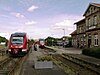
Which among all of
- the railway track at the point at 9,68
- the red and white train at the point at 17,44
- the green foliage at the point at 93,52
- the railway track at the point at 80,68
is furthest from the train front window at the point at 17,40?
the green foliage at the point at 93,52

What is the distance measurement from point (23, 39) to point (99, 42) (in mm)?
Result: 15620

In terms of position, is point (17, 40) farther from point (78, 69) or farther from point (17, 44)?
point (78, 69)

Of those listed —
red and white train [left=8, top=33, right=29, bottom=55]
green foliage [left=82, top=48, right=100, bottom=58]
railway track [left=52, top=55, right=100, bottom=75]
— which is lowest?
railway track [left=52, top=55, right=100, bottom=75]

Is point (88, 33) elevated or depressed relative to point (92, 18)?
depressed

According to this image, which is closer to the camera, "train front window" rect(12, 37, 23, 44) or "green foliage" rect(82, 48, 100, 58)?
"green foliage" rect(82, 48, 100, 58)

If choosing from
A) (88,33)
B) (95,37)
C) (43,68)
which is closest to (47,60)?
(43,68)

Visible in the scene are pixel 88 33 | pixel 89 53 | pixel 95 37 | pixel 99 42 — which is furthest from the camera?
pixel 88 33

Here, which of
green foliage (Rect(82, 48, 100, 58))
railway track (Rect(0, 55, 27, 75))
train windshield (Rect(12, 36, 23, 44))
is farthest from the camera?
train windshield (Rect(12, 36, 23, 44))

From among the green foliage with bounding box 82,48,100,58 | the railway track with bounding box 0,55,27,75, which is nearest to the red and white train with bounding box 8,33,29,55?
the railway track with bounding box 0,55,27,75

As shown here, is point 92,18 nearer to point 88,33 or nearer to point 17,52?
point 88,33

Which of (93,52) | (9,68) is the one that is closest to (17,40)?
(93,52)

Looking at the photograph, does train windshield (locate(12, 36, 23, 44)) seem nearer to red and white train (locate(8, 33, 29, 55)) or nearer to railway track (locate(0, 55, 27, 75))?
red and white train (locate(8, 33, 29, 55))

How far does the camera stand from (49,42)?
300ft

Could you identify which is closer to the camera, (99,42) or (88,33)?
(99,42)
